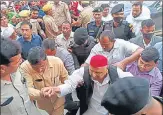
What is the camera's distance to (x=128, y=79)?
187 cm

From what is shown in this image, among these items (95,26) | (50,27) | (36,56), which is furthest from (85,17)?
(36,56)

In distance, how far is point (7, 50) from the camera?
2734 millimetres

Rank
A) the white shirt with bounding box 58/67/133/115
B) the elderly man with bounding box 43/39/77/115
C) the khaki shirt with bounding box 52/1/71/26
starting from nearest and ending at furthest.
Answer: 1. the white shirt with bounding box 58/67/133/115
2. the elderly man with bounding box 43/39/77/115
3. the khaki shirt with bounding box 52/1/71/26

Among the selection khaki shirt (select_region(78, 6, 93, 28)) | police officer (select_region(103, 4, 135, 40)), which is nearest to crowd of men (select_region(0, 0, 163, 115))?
police officer (select_region(103, 4, 135, 40))

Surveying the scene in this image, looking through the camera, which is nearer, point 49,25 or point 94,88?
point 94,88

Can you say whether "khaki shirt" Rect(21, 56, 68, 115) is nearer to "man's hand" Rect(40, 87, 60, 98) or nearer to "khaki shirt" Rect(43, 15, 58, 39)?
"man's hand" Rect(40, 87, 60, 98)

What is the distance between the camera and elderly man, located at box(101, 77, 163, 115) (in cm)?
173

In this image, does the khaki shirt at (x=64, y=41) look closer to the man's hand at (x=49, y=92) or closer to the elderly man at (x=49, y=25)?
the elderly man at (x=49, y=25)

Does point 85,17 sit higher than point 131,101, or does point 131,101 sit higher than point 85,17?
point 131,101

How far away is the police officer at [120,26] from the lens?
5680 mm

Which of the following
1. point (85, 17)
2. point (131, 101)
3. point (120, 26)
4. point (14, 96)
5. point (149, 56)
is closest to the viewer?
point (131, 101)

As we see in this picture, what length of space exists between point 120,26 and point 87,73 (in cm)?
236

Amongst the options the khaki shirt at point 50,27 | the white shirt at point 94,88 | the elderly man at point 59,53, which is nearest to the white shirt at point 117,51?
the elderly man at point 59,53

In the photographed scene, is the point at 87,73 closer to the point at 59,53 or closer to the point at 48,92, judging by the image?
the point at 48,92
